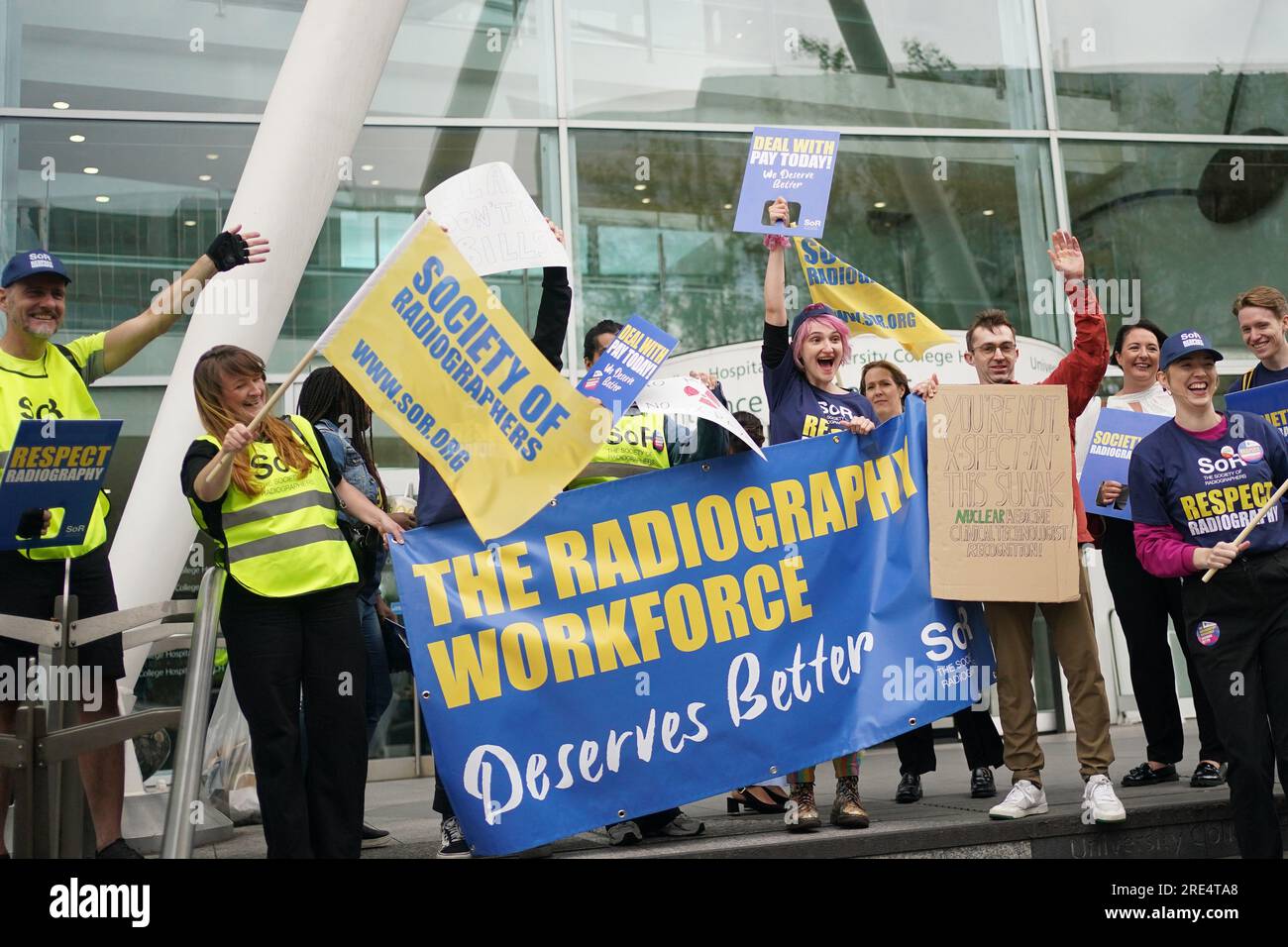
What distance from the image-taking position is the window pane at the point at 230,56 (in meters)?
9.69

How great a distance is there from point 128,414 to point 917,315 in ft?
19.7

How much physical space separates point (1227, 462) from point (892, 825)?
73.0 inches

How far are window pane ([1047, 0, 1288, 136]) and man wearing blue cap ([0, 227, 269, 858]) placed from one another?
871 cm

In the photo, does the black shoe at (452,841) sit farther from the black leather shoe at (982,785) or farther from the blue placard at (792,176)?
the blue placard at (792,176)

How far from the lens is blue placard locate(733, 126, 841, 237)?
17.4ft

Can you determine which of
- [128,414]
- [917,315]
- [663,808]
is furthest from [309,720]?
[128,414]

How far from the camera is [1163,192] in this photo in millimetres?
11320

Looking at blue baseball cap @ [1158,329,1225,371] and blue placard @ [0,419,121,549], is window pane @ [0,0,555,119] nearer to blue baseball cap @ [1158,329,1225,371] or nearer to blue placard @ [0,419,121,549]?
blue baseball cap @ [1158,329,1225,371]

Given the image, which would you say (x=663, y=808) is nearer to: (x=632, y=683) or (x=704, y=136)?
(x=632, y=683)

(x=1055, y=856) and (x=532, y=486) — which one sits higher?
(x=532, y=486)

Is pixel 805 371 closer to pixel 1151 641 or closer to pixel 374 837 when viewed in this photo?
pixel 1151 641

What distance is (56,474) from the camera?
3963 mm

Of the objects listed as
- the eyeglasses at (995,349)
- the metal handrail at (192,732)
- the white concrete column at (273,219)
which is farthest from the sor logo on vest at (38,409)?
the eyeglasses at (995,349)

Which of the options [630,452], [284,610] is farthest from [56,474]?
[630,452]
